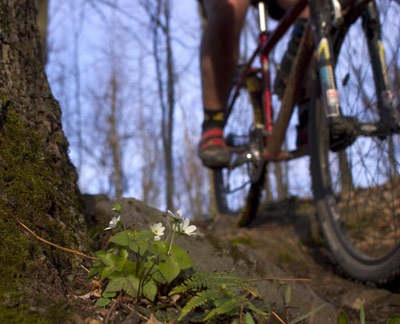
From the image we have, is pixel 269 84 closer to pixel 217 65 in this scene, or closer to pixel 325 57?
pixel 217 65

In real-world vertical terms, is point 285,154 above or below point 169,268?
above

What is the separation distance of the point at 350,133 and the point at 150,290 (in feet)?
A: 4.22

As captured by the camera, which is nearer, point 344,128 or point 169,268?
point 169,268

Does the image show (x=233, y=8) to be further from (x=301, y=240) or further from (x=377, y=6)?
(x=301, y=240)

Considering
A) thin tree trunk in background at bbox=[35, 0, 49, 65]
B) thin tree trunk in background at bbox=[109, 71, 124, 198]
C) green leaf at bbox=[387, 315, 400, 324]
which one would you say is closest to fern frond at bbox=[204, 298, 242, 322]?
green leaf at bbox=[387, 315, 400, 324]

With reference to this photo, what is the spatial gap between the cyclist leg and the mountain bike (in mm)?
237

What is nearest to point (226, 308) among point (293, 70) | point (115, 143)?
point (293, 70)

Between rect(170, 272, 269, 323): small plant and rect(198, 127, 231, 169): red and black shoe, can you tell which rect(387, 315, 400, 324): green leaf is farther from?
rect(198, 127, 231, 169): red and black shoe

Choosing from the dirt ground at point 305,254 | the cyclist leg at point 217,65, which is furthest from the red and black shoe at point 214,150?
the dirt ground at point 305,254

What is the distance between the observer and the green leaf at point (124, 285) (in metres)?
0.92

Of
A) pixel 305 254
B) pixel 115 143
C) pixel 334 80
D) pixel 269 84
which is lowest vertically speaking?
pixel 305 254

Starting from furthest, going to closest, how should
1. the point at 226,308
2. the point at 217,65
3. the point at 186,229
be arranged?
the point at 217,65, the point at 186,229, the point at 226,308

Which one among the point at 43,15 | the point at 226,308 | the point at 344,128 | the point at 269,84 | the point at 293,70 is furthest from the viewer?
the point at 43,15

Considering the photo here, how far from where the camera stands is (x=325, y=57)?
196 centimetres
